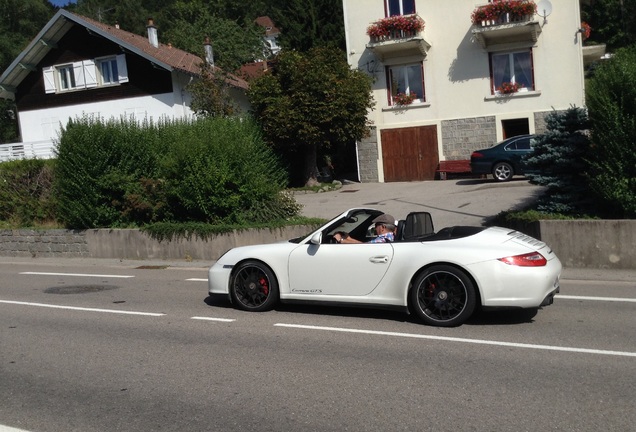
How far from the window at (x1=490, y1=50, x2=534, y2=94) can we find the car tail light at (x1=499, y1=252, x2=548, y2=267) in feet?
66.8

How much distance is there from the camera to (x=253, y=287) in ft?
29.3

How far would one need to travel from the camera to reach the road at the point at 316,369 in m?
5.01

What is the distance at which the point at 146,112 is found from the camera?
105 ft

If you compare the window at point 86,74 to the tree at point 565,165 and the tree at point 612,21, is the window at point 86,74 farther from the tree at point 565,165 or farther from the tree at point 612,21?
the tree at point 612,21

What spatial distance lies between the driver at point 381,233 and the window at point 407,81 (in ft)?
65.4

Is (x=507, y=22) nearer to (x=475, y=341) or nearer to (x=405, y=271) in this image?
(x=405, y=271)

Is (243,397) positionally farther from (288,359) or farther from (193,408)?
(288,359)

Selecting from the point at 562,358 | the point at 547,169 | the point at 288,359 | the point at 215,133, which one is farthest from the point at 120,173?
the point at 562,358

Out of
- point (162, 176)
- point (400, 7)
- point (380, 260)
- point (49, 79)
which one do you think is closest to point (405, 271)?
point (380, 260)

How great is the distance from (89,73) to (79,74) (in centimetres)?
61

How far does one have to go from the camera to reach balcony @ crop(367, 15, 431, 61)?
86.4 feet

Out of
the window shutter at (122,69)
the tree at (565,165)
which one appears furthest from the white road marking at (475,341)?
the window shutter at (122,69)

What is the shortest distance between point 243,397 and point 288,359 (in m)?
1.17

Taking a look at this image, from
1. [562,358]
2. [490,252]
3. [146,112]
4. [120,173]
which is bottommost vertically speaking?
[562,358]
